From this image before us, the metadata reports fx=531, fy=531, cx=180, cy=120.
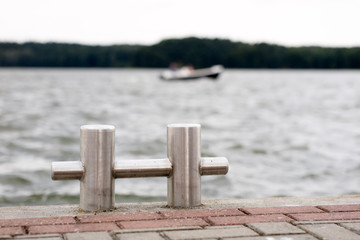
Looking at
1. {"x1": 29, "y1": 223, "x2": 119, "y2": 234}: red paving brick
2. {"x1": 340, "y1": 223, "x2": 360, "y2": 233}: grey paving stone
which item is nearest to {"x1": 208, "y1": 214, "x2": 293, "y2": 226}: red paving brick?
{"x1": 340, "y1": 223, "x2": 360, "y2": 233}: grey paving stone

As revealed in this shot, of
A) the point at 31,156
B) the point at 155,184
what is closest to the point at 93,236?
the point at 155,184

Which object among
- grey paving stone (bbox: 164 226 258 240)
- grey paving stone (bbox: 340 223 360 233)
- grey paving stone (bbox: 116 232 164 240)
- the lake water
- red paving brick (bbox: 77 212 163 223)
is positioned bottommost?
the lake water

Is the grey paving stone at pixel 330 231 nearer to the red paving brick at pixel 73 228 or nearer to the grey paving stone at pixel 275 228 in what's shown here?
the grey paving stone at pixel 275 228

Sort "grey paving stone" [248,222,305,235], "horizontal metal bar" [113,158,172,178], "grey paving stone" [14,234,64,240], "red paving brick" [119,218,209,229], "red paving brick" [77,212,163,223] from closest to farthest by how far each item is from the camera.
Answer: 1. "grey paving stone" [14,234,64,240]
2. "grey paving stone" [248,222,305,235]
3. "red paving brick" [119,218,209,229]
4. "red paving brick" [77,212,163,223]
5. "horizontal metal bar" [113,158,172,178]

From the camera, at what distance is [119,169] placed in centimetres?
316

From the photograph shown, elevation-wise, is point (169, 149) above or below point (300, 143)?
above

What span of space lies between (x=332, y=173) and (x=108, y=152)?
19.6ft

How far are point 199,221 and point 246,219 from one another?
0.26m

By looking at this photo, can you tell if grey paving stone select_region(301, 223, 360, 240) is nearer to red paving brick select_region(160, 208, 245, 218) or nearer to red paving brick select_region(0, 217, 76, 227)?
red paving brick select_region(160, 208, 245, 218)

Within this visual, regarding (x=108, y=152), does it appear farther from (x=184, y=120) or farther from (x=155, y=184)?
(x=184, y=120)

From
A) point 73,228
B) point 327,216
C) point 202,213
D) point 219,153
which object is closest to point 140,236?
point 73,228

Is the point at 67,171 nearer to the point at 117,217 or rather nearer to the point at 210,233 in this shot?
the point at 117,217

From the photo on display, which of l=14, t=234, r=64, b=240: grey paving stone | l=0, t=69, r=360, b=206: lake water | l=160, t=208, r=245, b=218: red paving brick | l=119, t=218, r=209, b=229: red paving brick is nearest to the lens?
l=14, t=234, r=64, b=240: grey paving stone

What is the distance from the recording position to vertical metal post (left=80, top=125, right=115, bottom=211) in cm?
308
